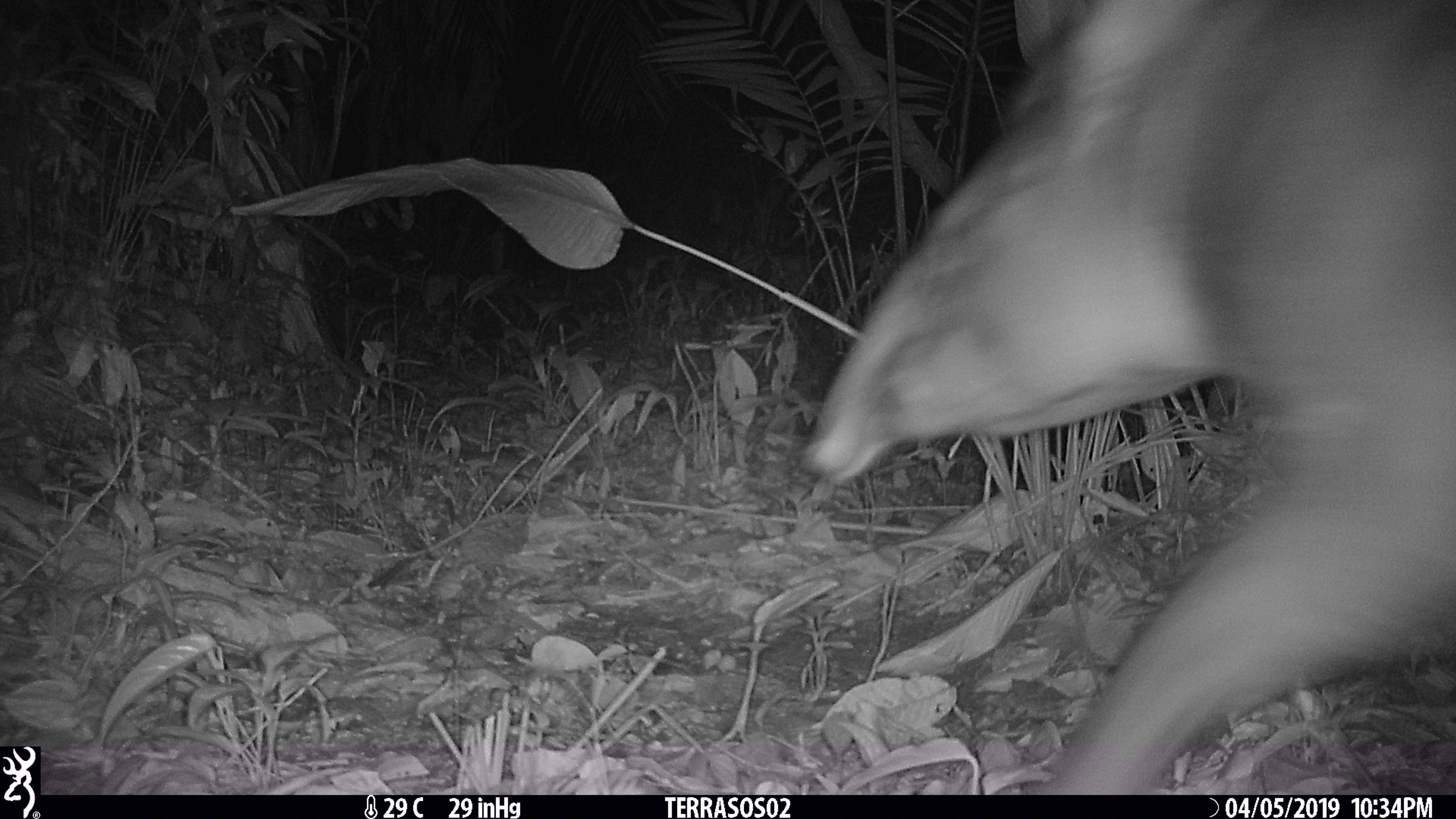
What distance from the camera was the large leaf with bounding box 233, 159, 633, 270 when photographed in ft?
5.04

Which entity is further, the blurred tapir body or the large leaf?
the large leaf

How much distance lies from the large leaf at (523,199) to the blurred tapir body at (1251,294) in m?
0.74

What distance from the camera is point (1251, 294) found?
776 mm

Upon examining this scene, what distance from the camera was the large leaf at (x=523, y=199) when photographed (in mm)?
1535

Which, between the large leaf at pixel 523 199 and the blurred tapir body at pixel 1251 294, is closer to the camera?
the blurred tapir body at pixel 1251 294

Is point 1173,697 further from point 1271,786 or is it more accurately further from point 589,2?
point 589,2

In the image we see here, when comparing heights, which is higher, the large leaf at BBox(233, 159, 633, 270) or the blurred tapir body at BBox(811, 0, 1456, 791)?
the large leaf at BBox(233, 159, 633, 270)

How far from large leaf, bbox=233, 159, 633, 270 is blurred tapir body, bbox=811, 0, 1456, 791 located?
0.74m

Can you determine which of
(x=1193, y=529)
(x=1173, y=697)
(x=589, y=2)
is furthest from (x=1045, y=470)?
(x=589, y=2)

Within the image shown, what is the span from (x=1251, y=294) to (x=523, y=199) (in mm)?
1004

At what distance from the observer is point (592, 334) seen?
3268 mm

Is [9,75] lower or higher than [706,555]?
higher

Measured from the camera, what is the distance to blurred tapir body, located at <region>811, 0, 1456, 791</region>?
2.38 feet

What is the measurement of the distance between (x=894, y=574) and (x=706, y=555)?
12.9 inches
